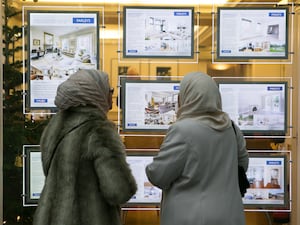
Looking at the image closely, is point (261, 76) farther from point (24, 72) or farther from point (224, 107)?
point (24, 72)

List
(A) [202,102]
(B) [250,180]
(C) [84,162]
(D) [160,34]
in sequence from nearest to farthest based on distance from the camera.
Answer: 1. (C) [84,162]
2. (A) [202,102]
3. (D) [160,34]
4. (B) [250,180]

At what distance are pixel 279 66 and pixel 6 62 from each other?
240 centimetres

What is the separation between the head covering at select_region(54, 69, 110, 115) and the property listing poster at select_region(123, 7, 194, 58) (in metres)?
1.53

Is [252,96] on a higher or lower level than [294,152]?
higher

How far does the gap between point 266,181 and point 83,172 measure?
2.20 m

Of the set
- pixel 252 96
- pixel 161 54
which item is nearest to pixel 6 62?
pixel 161 54

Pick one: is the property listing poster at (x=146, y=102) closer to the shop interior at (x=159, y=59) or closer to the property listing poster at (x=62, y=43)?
the shop interior at (x=159, y=59)

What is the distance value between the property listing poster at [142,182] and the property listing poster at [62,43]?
90cm

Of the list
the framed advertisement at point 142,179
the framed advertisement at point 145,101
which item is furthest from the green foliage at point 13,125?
the framed advertisement at point 142,179

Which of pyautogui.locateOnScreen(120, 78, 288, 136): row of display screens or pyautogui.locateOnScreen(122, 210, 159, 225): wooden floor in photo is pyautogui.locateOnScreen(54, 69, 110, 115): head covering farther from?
pyautogui.locateOnScreen(122, 210, 159, 225): wooden floor in photo

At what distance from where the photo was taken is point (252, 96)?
15.1 feet

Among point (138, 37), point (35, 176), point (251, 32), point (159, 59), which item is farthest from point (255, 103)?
point (35, 176)

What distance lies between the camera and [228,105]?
4.61 metres

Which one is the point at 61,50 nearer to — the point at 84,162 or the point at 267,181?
the point at 84,162
